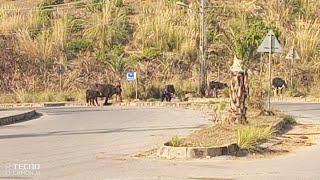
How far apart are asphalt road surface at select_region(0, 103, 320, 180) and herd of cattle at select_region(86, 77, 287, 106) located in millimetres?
14855

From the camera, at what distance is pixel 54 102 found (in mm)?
42750

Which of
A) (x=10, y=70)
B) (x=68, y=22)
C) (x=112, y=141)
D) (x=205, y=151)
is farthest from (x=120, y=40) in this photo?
(x=205, y=151)

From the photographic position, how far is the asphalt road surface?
12.7m

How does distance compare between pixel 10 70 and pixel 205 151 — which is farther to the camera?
pixel 10 70

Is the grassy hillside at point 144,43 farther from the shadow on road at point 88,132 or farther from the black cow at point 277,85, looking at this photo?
the shadow on road at point 88,132

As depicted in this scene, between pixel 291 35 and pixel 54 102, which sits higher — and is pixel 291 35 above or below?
above

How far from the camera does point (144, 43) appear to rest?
56062 millimetres

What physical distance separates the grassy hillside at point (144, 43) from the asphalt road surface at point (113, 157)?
21793 millimetres

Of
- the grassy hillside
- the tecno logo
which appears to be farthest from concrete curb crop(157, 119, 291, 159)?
the grassy hillside

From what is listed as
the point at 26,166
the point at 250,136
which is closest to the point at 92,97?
the point at 250,136

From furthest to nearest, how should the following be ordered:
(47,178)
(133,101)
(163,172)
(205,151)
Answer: (133,101), (205,151), (163,172), (47,178)

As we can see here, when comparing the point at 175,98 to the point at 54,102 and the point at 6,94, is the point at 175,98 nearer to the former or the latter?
the point at 54,102

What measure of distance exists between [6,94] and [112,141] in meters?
30.7

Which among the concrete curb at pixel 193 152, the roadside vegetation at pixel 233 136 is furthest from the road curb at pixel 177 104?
the concrete curb at pixel 193 152
